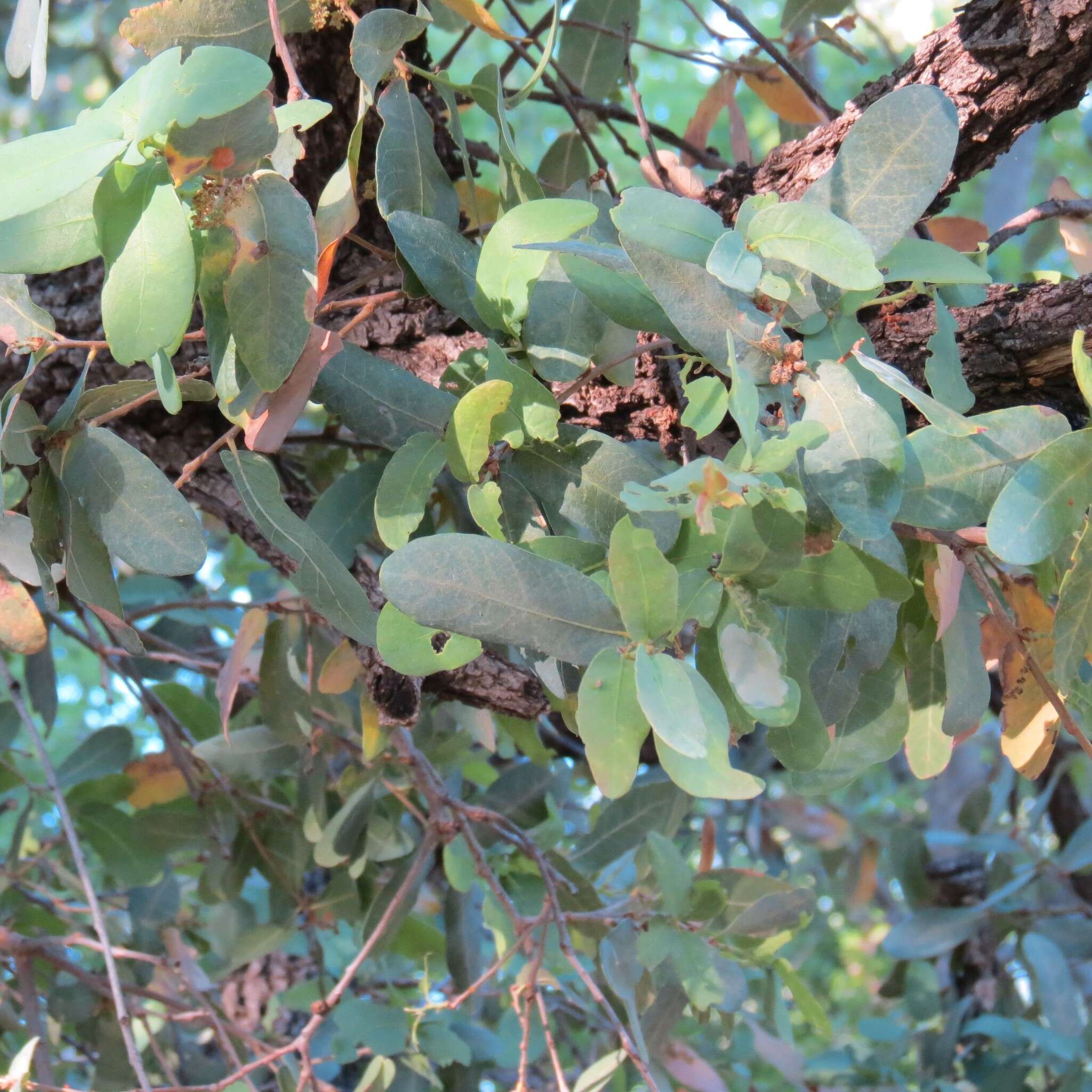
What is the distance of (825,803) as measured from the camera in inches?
86.4

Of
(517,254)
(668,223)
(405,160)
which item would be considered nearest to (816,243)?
(668,223)

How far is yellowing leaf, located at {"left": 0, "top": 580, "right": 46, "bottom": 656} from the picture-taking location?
62 centimetres

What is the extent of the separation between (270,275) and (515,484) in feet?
0.54

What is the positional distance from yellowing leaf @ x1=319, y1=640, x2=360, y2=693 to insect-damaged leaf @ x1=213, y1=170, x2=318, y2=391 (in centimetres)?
38

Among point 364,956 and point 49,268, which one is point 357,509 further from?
point 364,956

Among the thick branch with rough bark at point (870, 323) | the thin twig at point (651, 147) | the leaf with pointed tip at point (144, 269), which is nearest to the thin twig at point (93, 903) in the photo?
the thick branch with rough bark at point (870, 323)

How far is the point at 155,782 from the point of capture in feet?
3.68

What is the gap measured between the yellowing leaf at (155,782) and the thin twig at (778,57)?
918mm

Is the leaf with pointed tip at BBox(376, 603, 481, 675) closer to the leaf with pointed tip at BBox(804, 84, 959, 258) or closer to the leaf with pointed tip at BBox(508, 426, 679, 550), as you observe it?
the leaf with pointed tip at BBox(508, 426, 679, 550)

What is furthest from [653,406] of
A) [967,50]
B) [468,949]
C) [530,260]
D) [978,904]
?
[978,904]

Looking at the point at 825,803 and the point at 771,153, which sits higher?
the point at 771,153

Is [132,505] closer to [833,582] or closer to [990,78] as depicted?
[833,582]

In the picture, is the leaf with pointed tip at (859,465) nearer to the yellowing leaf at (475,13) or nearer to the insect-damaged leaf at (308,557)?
the insect-damaged leaf at (308,557)

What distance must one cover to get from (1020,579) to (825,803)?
165cm
